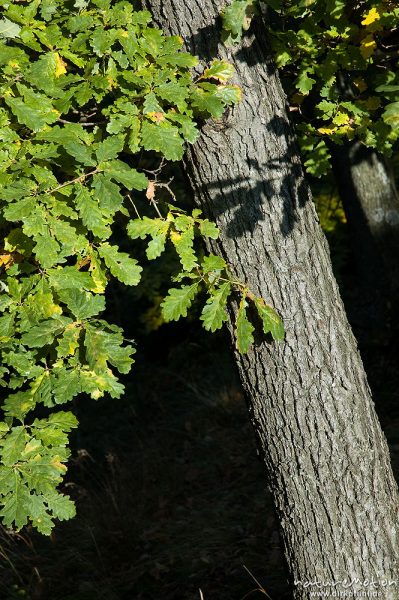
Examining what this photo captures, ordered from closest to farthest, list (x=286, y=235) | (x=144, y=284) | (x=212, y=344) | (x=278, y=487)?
(x=286, y=235), (x=278, y=487), (x=144, y=284), (x=212, y=344)

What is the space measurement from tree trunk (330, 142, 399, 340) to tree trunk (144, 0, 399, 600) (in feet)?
11.6

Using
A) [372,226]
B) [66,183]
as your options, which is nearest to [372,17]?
[66,183]

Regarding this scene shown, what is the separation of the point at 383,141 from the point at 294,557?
1.74 metres

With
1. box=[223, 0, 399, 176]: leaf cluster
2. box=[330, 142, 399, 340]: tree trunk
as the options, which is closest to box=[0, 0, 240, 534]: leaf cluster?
box=[223, 0, 399, 176]: leaf cluster

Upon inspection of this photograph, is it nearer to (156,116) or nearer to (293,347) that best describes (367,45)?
(156,116)

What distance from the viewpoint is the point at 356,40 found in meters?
3.16

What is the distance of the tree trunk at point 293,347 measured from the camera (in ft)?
9.36

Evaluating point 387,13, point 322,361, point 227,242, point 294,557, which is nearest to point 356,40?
point 387,13

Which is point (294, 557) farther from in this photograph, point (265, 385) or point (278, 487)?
point (265, 385)

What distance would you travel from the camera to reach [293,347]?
116 inches

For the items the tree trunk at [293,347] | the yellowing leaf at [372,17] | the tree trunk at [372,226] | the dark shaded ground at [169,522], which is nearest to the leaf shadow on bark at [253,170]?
→ the tree trunk at [293,347]

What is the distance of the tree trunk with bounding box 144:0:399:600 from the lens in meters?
2.85

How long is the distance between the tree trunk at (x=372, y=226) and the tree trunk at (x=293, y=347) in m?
3.54

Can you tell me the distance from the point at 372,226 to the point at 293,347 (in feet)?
12.5
